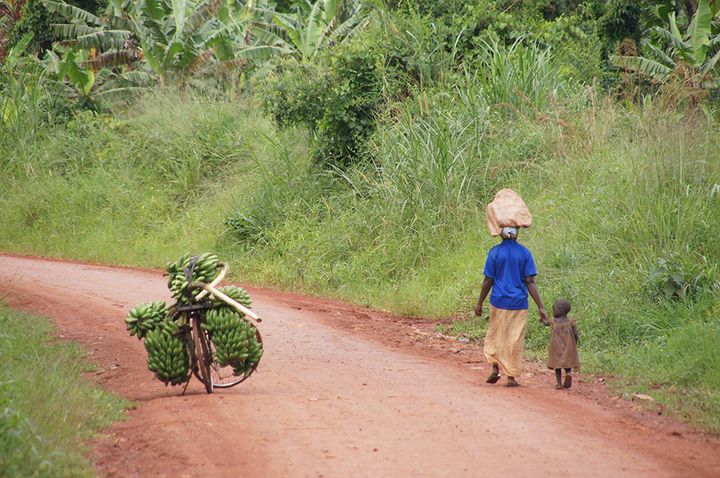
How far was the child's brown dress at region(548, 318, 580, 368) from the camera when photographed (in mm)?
8297

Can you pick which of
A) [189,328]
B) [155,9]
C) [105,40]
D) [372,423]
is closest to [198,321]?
[189,328]

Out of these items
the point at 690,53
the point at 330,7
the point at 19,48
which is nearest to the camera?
the point at 690,53

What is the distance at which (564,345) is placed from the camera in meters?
8.33

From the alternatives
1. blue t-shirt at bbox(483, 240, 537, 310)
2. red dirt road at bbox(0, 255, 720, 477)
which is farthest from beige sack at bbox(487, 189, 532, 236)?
red dirt road at bbox(0, 255, 720, 477)

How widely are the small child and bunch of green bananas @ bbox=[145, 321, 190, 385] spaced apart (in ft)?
10.2

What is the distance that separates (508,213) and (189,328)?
2849mm

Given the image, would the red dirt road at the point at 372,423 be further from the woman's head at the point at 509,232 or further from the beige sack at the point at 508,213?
the beige sack at the point at 508,213

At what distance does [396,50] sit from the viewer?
17125mm

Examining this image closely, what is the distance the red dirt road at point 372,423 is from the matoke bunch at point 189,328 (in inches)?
11.8

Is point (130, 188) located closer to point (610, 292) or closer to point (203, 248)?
point (203, 248)

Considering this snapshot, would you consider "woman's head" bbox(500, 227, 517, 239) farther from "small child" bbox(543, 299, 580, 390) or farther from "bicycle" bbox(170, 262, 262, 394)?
"bicycle" bbox(170, 262, 262, 394)

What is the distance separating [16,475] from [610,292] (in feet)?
23.0

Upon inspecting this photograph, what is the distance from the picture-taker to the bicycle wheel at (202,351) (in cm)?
760

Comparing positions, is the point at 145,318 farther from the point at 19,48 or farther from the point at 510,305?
the point at 19,48
